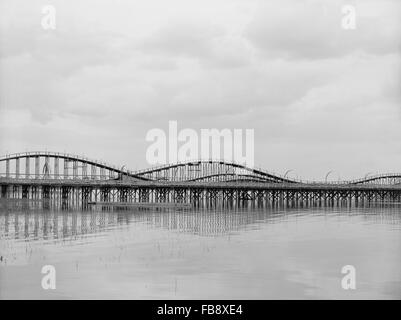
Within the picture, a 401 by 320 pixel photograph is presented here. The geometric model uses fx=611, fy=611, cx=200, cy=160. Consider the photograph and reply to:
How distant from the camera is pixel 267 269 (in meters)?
22.3

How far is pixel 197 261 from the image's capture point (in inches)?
952

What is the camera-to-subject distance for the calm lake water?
18609 millimetres

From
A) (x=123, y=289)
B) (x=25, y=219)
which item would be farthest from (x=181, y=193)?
(x=123, y=289)

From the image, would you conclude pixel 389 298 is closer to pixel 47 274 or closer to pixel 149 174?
pixel 47 274

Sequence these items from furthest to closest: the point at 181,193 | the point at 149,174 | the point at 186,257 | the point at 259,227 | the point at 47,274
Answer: the point at 149,174
the point at 181,193
the point at 259,227
the point at 186,257
the point at 47,274

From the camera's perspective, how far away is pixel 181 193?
298ft

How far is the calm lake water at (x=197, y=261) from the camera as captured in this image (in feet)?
61.1

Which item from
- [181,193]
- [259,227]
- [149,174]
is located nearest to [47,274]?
[259,227]
